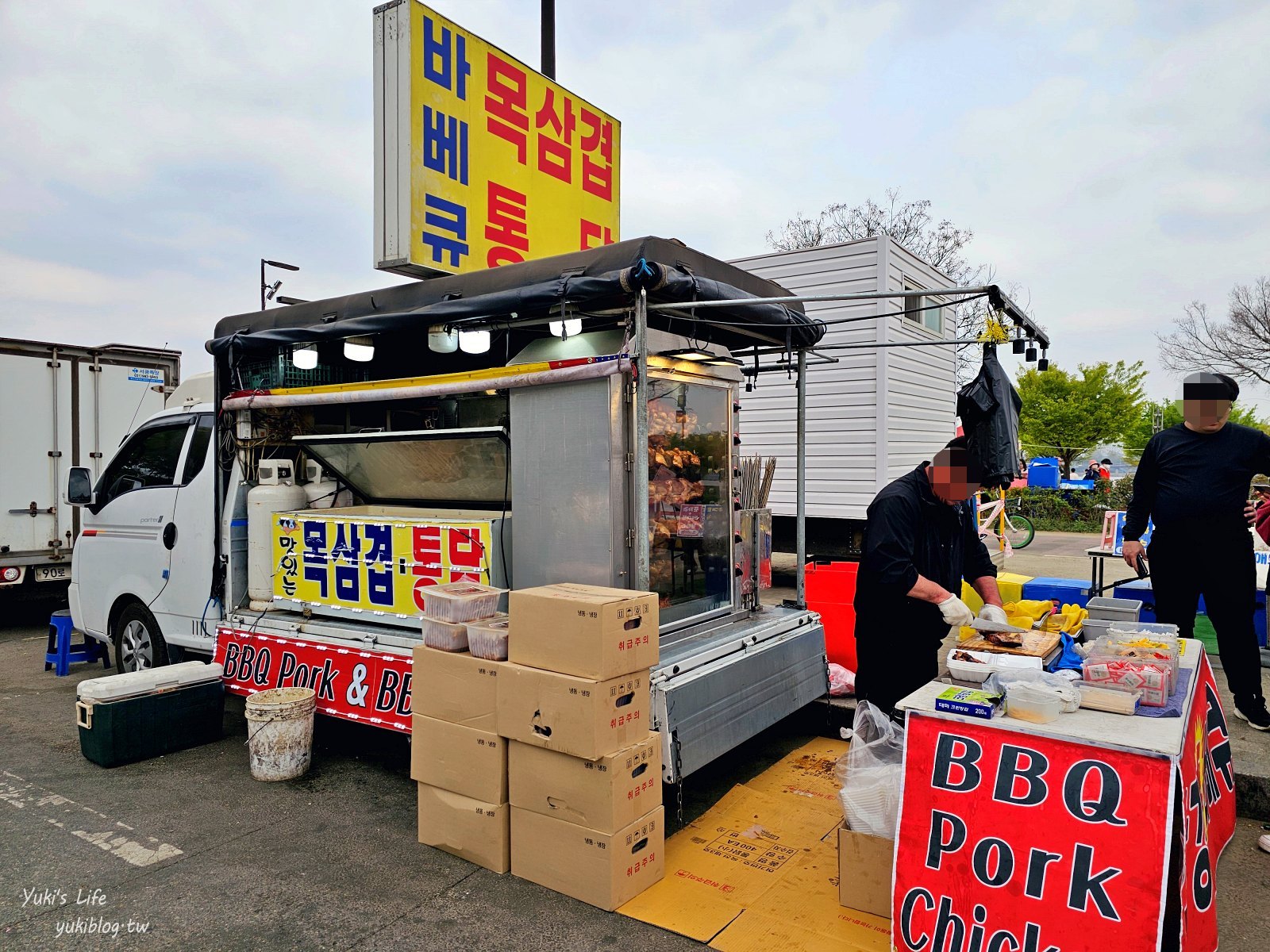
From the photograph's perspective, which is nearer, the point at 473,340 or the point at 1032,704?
the point at 1032,704

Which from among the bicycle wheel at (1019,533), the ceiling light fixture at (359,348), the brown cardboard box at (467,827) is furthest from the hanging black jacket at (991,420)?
the bicycle wheel at (1019,533)

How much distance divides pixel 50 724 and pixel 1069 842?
628 centimetres

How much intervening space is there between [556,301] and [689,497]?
1.37 metres

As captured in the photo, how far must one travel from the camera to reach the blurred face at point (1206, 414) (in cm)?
397

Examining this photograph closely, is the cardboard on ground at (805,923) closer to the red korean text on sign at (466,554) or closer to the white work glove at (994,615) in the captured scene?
the white work glove at (994,615)

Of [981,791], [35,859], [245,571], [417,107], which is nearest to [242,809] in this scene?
[35,859]

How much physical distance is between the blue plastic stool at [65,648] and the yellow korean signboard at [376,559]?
281 centimetres

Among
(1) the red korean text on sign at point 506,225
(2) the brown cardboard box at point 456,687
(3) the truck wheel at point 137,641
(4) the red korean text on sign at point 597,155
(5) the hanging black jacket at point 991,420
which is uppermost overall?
(4) the red korean text on sign at point 597,155

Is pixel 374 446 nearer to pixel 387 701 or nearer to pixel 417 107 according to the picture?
pixel 387 701

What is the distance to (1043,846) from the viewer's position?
2326 millimetres

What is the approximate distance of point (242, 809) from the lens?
161 inches

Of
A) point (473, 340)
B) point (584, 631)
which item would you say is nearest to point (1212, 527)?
point (584, 631)

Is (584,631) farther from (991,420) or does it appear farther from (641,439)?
(991,420)

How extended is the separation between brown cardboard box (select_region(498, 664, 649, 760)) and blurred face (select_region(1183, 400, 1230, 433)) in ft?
10.3
